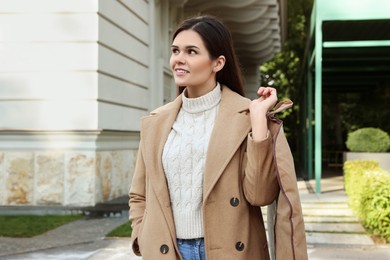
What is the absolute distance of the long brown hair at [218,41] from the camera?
2277 millimetres

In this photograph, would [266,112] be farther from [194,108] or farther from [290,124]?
[290,124]

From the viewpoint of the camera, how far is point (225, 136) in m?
2.20

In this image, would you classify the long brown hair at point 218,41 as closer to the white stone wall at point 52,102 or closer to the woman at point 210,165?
the woman at point 210,165

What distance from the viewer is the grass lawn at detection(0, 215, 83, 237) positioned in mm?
7547

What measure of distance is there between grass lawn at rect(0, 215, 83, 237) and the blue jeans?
567 centimetres

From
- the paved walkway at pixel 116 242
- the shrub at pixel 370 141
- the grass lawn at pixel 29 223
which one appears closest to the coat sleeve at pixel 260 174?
the paved walkway at pixel 116 242

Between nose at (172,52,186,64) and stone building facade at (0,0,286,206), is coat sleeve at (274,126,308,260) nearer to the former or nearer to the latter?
nose at (172,52,186,64)

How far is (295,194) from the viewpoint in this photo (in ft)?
6.85

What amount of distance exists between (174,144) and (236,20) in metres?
17.3

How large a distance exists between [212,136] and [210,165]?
122 mm

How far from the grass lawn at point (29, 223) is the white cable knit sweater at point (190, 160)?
223 inches

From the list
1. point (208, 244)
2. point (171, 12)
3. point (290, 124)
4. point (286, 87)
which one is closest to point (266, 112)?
point (208, 244)

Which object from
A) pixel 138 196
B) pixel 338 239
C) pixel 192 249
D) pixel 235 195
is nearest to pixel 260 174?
pixel 235 195

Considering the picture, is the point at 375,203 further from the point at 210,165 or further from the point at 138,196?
the point at 210,165
